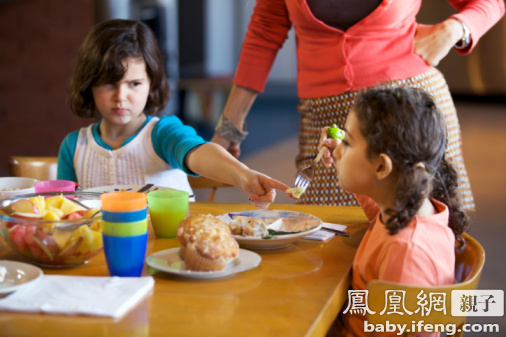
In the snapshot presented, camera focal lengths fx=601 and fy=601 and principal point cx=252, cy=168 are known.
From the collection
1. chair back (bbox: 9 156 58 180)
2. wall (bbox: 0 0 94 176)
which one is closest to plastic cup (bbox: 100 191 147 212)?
chair back (bbox: 9 156 58 180)

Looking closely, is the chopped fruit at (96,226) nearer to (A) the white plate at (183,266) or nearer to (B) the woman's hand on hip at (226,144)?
(A) the white plate at (183,266)

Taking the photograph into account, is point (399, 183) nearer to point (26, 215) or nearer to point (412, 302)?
point (412, 302)

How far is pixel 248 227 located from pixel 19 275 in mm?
468

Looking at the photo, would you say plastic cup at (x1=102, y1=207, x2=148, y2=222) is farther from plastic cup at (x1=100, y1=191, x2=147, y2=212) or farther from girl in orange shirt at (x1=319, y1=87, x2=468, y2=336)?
girl in orange shirt at (x1=319, y1=87, x2=468, y2=336)

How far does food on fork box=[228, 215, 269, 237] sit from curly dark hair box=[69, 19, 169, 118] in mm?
831

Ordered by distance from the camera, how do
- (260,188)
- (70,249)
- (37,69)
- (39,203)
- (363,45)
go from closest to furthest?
(70,249)
(39,203)
(260,188)
(363,45)
(37,69)

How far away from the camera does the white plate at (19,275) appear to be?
3.37ft

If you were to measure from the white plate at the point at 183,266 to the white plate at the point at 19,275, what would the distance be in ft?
0.67

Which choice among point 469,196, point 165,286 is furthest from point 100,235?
point 469,196

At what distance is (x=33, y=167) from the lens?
7.07 feet

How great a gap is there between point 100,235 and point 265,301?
347 mm

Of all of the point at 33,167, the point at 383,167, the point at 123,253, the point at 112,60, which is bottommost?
the point at 33,167

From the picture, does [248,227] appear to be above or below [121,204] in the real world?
below

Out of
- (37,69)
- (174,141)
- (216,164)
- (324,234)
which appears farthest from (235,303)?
(37,69)
